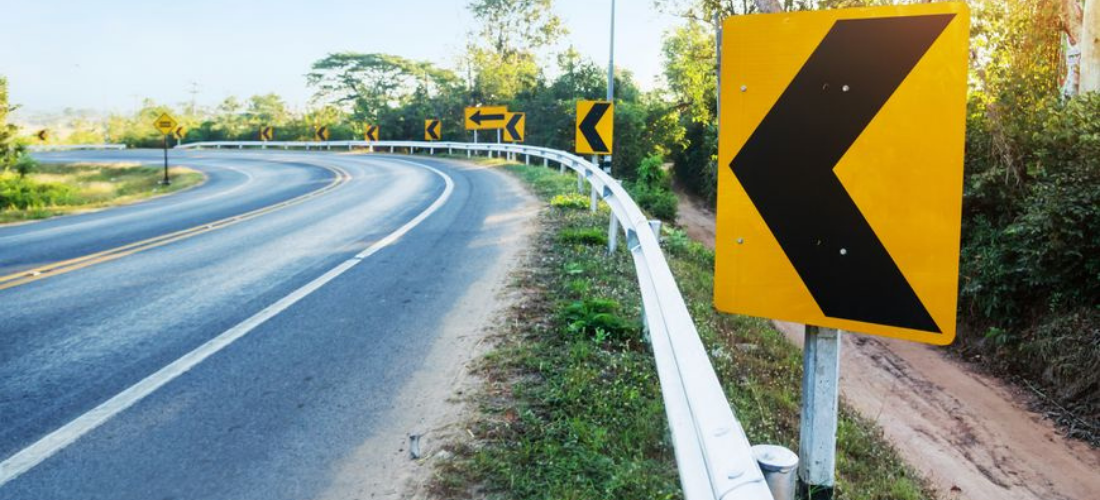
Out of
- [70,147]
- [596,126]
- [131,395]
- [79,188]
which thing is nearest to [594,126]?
[596,126]

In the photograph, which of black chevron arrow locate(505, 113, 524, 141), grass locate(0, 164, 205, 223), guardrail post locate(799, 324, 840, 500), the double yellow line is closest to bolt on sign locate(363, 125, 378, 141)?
grass locate(0, 164, 205, 223)

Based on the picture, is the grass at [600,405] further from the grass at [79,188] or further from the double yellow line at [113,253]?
the grass at [79,188]

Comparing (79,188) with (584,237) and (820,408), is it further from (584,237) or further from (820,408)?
(820,408)

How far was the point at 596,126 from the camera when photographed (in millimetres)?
13594

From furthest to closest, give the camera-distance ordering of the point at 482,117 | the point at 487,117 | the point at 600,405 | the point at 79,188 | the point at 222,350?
the point at 482,117, the point at 487,117, the point at 79,188, the point at 222,350, the point at 600,405

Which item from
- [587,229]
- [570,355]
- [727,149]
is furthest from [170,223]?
[727,149]

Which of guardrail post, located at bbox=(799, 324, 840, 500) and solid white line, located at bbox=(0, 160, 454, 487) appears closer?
guardrail post, located at bbox=(799, 324, 840, 500)

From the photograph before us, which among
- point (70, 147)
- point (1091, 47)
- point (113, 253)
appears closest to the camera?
point (113, 253)

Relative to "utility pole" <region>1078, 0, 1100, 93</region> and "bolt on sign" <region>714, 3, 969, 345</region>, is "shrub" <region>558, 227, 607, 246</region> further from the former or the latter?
"utility pole" <region>1078, 0, 1100, 93</region>

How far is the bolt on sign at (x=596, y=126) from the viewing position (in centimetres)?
1359

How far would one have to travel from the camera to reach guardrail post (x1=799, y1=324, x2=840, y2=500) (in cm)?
214

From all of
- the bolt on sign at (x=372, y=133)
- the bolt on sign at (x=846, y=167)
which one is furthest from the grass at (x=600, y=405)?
the bolt on sign at (x=372, y=133)

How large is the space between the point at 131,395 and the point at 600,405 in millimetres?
2881

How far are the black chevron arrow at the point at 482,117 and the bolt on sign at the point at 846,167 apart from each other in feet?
95.5
